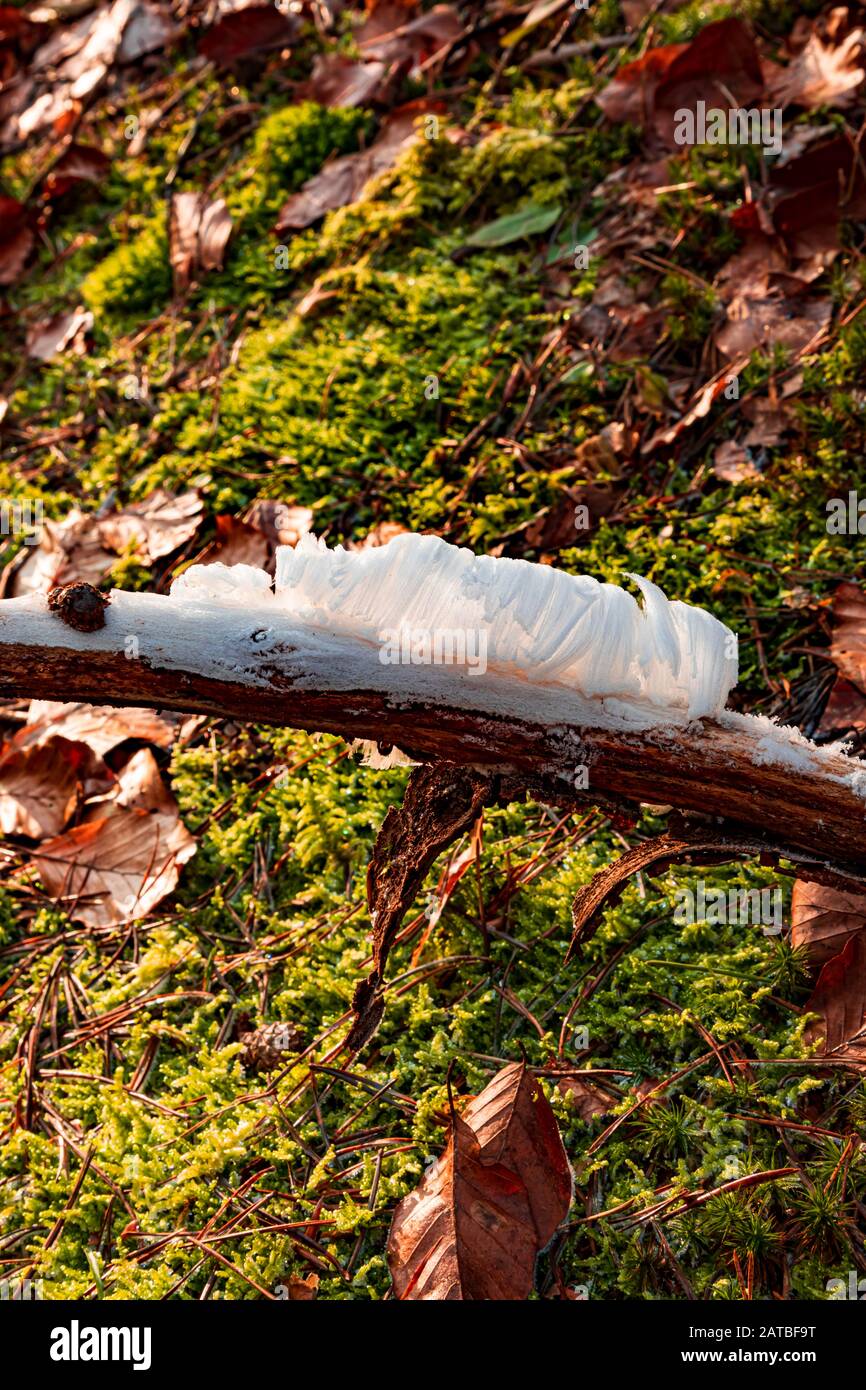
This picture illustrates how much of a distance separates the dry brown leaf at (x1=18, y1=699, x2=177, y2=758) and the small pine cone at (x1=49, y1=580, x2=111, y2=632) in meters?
1.05

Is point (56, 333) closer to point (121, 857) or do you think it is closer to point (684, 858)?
point (121, 857)

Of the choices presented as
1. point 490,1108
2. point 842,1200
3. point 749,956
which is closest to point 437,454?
point 749,956

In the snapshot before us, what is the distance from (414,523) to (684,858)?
1518 mm

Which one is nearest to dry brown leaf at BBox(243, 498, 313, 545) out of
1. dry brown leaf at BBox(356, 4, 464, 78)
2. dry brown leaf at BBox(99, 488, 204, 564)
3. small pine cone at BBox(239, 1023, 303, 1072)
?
dry brown leaf at BBox(99, 488, 204, 564)

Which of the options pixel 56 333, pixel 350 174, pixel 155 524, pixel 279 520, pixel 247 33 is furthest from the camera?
pixel 247 33

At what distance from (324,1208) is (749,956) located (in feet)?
3.16

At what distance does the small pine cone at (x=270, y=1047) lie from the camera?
7.53ft

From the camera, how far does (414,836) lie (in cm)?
206

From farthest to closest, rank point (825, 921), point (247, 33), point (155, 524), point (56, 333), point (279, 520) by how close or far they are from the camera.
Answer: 1. point (247, 33)
2. point (56, 333)
3. point (155, 524)
4. point (279, 520)
5. point (825, 921)

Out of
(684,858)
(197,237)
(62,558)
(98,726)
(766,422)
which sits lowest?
(684,858)

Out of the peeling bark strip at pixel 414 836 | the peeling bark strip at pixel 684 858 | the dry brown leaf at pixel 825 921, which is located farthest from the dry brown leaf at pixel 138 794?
the dry brown leaf at pixel 825 921

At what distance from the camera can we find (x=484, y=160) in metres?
3.95

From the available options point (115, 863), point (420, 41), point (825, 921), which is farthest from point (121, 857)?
point (420, 41)

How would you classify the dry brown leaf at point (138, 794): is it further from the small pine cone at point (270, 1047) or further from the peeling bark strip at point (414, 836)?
the peeling bark strip at point (414, 836)
